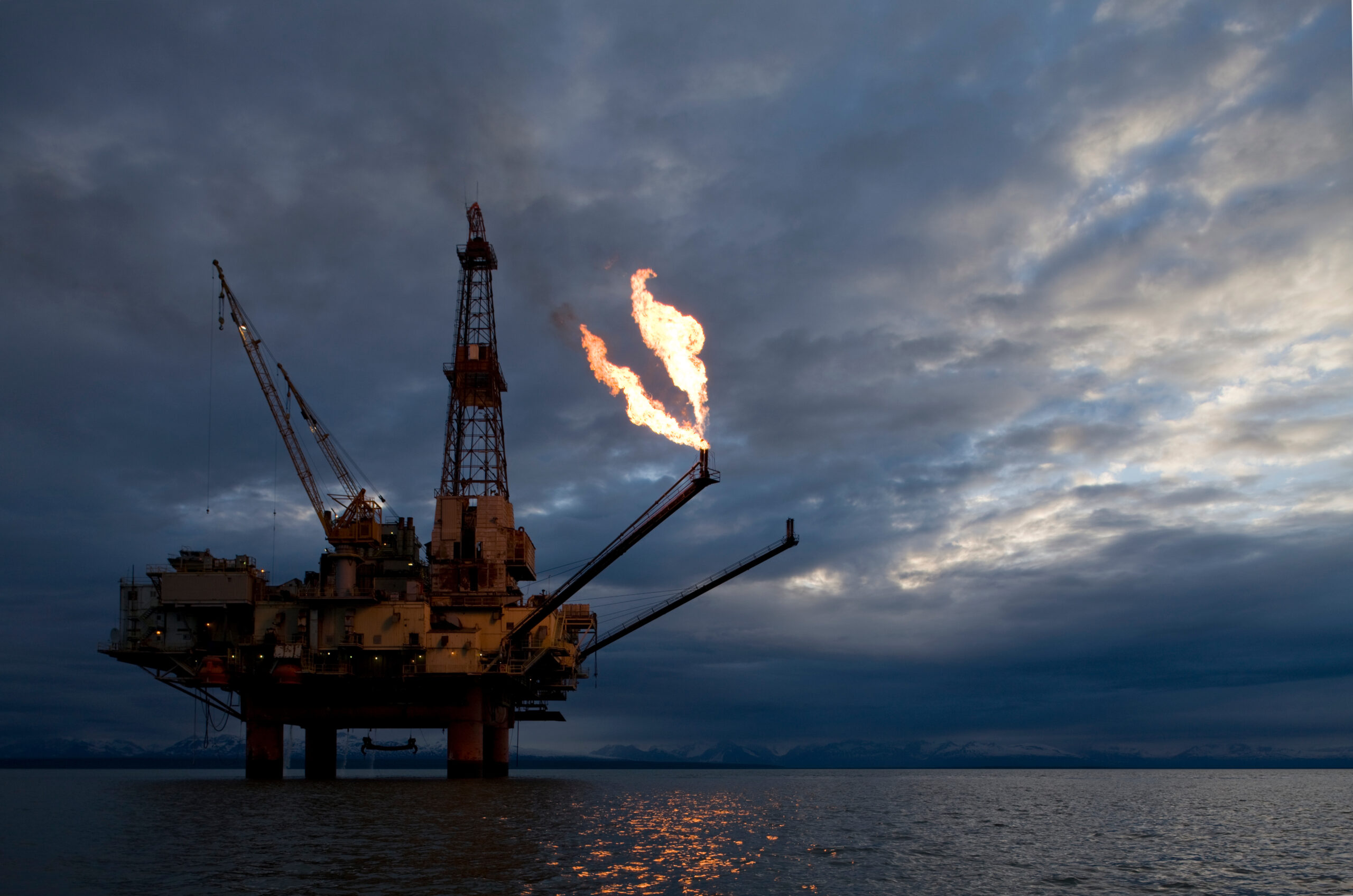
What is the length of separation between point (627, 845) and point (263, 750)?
58061 mm

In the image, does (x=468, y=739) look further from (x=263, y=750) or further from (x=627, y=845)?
(x=627, y=845)

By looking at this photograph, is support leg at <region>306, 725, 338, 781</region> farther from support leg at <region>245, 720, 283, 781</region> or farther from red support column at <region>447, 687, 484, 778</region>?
red support column at <region>447, 687, 484, 778</region>

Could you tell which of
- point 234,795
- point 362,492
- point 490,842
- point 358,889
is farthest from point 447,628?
point 358,889

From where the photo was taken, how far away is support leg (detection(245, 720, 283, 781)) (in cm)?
8644

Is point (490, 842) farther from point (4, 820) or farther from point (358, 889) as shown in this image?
point (4, 820)

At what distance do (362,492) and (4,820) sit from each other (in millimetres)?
35324

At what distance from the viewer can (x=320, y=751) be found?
97562 millimetres

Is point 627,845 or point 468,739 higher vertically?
point 468,739

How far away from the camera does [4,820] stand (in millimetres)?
55531

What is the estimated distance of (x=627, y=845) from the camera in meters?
41.2

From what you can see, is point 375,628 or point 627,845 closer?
point 627,845

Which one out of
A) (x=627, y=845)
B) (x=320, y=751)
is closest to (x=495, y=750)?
(x=320, y=751)

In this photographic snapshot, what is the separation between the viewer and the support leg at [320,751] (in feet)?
316

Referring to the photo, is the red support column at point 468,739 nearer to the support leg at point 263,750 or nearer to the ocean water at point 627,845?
the ocean water at point 627,845
